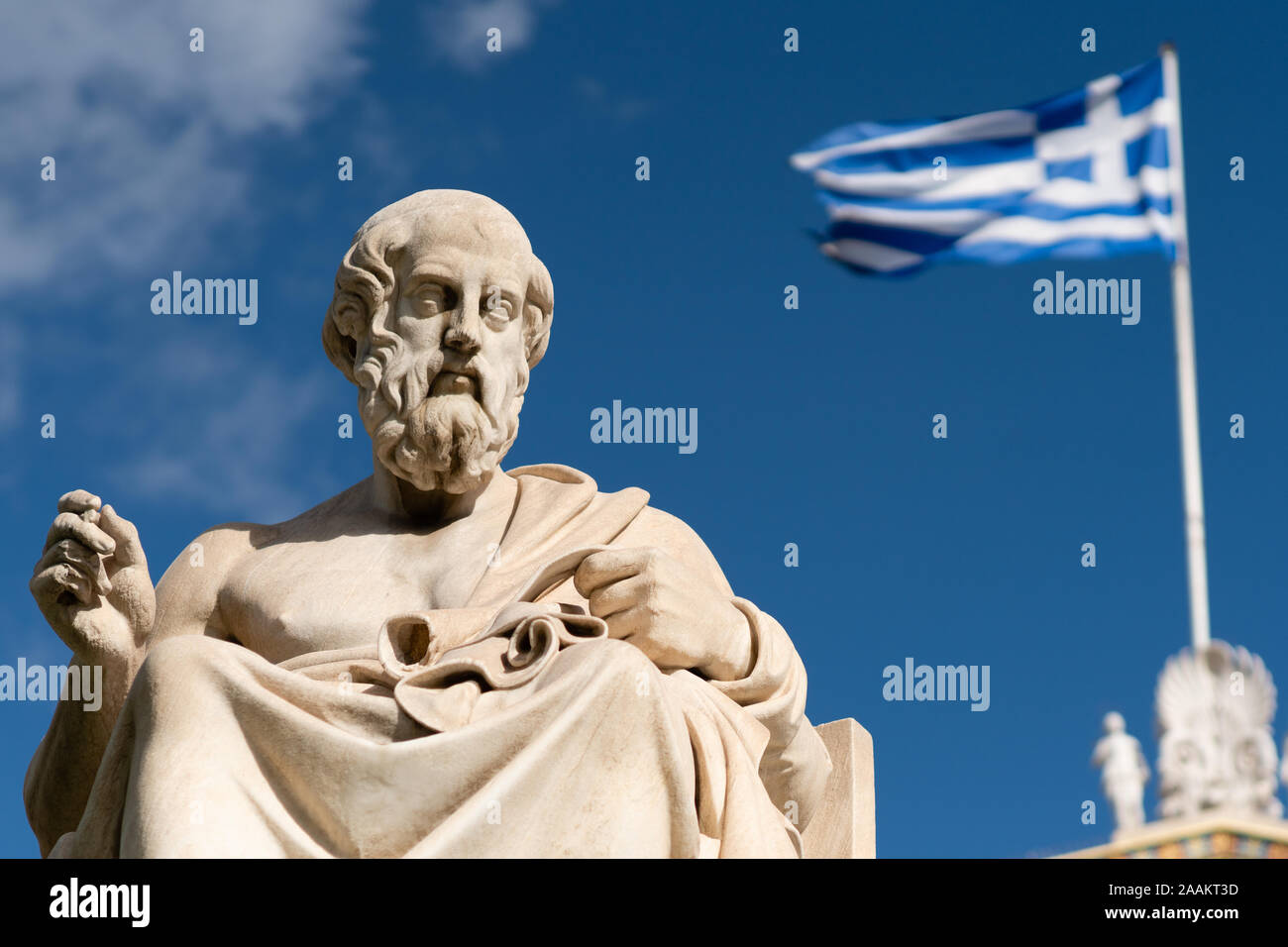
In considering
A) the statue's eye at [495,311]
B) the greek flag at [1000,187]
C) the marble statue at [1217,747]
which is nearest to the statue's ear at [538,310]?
the statue's eye at [495,311]

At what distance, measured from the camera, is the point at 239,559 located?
7.93 meters

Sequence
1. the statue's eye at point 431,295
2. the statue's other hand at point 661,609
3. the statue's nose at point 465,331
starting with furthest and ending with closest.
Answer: the statue's eye at point 431,295 → the statue's nose at point 465,331 → the statue's other hand at point 661,609

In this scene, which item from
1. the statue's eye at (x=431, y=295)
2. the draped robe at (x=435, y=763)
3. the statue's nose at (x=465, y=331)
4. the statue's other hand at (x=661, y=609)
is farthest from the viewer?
the statue's eye at (x=431, y=295)

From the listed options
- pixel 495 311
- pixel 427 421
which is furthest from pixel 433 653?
Answer: pixel 495 311

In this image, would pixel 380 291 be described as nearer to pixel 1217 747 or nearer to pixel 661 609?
pixel 661 609

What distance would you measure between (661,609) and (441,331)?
5.23 ft

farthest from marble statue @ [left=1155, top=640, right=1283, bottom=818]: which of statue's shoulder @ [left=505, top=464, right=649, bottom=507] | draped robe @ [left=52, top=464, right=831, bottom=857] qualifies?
draped robe @ [left=52, top=464, right=831, bottom=857]

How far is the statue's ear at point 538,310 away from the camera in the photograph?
318 inches

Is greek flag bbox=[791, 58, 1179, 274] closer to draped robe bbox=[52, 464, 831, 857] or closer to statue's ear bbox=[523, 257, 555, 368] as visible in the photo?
statue's ear bbox=[523, 257, 555, 368]

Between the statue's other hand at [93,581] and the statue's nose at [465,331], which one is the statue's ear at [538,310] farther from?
the statue's other hand at [93,581]

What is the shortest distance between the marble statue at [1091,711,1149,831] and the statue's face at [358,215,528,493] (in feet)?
22.1

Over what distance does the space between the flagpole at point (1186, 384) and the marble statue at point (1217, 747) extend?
677 mm

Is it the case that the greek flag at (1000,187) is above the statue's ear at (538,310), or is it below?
above

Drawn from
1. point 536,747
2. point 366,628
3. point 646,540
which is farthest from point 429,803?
point 646,540
